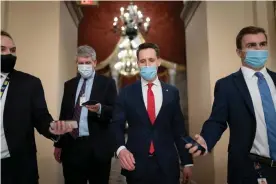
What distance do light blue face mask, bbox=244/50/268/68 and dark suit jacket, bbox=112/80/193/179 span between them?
588mm

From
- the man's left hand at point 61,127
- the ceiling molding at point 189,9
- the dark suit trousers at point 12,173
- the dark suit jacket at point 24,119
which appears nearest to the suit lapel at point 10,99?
the dark suit jacket at point 24,119

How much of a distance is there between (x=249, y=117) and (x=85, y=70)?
4.95 ft

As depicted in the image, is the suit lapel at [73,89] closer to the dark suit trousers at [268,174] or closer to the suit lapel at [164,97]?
the suit lapel at [164,97]

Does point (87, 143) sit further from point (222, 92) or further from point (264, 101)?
point (264, 101)

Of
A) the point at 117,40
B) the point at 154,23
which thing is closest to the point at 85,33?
the point at 117,40

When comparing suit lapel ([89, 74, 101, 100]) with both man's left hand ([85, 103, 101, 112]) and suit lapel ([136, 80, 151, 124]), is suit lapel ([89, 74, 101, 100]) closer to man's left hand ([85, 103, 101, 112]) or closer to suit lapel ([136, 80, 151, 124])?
man's left hand ([85, 103, 101, 112])

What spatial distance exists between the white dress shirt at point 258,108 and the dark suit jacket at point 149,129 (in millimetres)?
481

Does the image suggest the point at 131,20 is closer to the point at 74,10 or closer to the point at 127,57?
the point at 127,57

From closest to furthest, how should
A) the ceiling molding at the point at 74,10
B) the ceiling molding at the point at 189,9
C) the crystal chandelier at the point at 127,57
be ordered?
the ceiling molding at the point at 189,9 → the ceiling molding at the point at 74,10 → the crystal chandelier at the point at 127,57

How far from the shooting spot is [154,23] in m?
8.65

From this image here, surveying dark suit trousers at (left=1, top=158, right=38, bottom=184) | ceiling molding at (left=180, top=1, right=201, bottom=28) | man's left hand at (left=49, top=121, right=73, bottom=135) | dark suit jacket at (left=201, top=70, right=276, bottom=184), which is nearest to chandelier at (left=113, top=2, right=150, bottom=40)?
ceiling molding at (left=180, top=1, right=201, bottom=28)

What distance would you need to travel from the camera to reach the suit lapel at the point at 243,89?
191 cm

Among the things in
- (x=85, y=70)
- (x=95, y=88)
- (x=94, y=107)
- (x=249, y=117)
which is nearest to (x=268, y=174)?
(x=249, y=117)

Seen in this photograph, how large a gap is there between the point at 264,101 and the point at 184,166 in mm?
720
